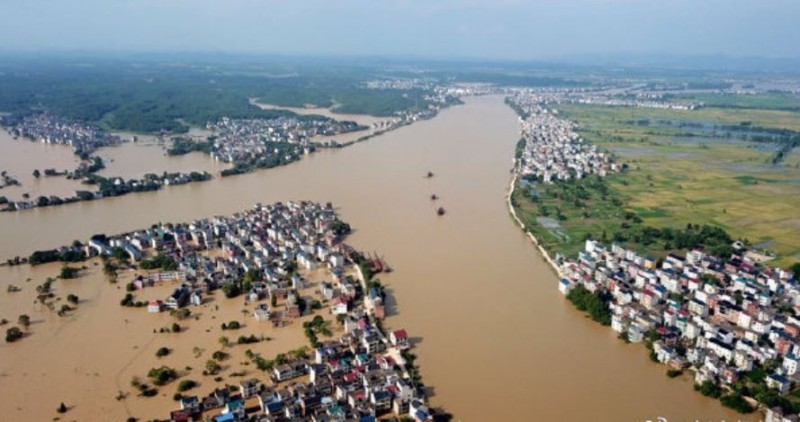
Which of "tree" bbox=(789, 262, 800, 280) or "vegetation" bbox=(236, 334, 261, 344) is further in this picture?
"tree" bbox=(789, 262, 800, 280)

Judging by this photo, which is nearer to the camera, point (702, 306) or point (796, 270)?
point (702, 306)

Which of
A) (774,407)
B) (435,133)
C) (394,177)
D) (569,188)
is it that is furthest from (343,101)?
(774,407)

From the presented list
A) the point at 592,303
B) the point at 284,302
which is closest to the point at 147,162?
the point at 284,302

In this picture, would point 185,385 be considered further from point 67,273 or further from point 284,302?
point 67,273

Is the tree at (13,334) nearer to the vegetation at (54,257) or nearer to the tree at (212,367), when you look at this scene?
the vegetation at (54,257)

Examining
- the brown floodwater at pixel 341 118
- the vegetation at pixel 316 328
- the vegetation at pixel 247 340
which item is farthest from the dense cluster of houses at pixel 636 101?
the vegetation at pixel 247 340

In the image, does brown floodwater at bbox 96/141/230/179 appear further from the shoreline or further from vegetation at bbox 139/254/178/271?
the shoreline

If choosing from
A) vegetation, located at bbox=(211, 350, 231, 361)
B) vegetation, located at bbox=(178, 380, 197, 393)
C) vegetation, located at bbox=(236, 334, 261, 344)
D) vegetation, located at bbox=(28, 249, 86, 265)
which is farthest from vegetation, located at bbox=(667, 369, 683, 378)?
vegetation, located at bbox=(28, 249, 86, 265)

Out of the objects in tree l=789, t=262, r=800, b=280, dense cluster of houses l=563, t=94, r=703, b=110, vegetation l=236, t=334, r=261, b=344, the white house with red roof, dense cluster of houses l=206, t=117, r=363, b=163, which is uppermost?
dense cluster of houses l=563, t=94, r=703, b=110
